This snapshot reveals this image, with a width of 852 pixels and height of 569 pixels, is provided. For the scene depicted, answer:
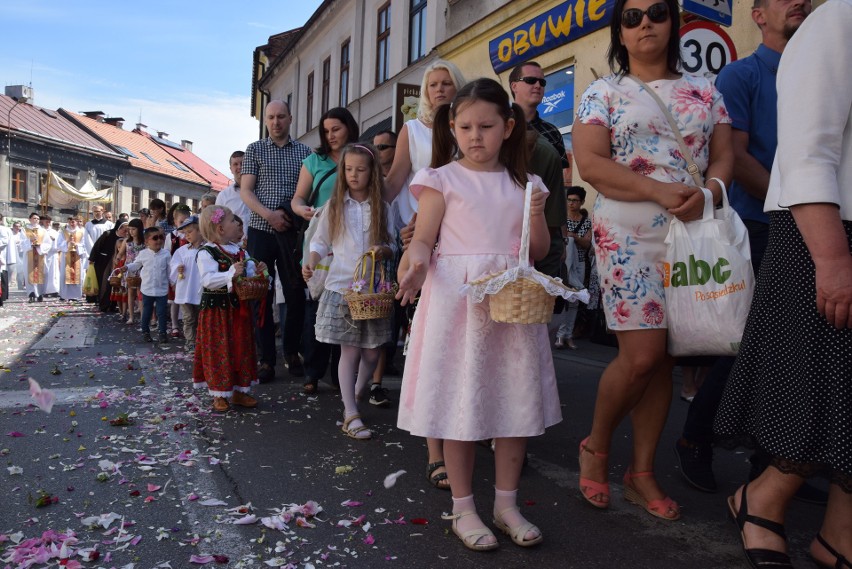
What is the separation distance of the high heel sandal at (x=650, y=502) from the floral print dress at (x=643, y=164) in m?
0.70

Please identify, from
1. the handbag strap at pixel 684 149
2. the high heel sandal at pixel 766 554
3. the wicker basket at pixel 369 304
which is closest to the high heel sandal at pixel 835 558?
the high heel sandal at pixel 766 554

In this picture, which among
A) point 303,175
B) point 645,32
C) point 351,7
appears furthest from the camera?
point 351,7

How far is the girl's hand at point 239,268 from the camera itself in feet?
16.6

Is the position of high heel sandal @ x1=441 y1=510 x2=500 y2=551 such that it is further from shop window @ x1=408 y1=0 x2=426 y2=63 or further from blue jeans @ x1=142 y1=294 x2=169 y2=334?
shop window @ x1=408 y1=0 x2=426 y2=63

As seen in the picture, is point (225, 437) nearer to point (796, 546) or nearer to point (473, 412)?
point (473, 412)

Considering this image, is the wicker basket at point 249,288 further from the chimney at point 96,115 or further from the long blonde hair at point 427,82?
the chimney at point 96,115

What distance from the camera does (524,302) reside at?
2453 millimetres

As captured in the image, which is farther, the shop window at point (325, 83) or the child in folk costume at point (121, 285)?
the shop window at point (325, 83)

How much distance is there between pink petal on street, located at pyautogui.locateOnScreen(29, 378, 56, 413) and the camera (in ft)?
16.0

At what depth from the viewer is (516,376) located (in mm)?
2756

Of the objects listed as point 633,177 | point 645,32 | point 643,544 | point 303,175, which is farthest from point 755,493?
point 303,175

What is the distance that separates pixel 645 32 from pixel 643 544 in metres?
2.00

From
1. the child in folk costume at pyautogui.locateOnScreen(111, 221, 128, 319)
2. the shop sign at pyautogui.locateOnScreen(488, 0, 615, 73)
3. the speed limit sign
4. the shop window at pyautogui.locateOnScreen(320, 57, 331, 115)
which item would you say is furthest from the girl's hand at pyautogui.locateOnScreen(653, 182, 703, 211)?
the shop window at pyautogui.locateOnScreen(320, 57, 331, 115)

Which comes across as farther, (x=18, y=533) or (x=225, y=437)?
(x=225, y=437)
